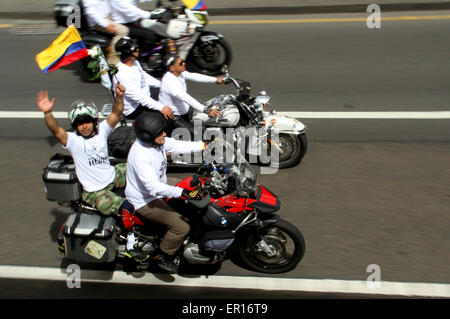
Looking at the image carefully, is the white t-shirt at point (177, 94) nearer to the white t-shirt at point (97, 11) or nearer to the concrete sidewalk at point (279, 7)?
the white t-shirt at point (97, 11)

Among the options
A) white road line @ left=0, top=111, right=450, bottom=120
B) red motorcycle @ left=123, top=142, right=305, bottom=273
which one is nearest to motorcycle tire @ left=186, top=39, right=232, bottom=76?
white road line @ left=0, top=111, right=450, bottom=120

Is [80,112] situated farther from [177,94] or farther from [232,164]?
[177,94]

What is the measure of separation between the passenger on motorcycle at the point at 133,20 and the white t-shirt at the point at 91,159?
4511 millimetres

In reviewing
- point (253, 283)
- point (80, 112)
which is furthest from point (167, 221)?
point (80, 112)

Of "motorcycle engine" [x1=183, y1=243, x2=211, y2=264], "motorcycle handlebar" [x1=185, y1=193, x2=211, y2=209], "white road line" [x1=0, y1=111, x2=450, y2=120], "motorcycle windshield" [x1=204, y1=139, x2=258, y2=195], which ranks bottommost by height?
"motorcycle engine" [x1=183, y1=243, x2=211, y2=264]

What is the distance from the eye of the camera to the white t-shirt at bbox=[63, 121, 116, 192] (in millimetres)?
5383

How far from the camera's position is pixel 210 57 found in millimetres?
10266

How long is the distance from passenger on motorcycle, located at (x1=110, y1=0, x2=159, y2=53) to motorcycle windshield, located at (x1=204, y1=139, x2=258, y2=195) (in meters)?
4.59

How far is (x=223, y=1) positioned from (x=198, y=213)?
9575 mm

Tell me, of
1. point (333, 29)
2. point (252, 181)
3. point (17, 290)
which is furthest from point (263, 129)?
point (333, 29)

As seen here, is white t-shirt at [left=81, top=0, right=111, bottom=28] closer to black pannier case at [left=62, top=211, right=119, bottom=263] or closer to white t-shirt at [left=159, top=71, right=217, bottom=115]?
white t-shirt at [left=159, top=71, right=217, bottom=115]

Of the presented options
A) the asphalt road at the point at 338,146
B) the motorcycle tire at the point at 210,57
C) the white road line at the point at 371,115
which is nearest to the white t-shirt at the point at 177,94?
the asphalt road at the point at 338,146

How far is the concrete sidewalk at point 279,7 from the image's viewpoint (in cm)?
1300
